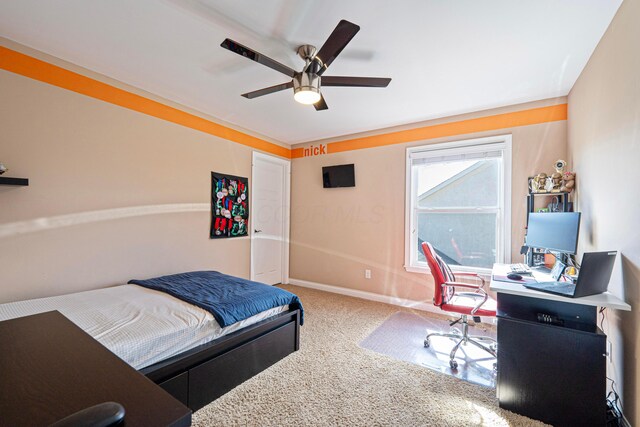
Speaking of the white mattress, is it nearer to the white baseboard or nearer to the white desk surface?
the white desk surface

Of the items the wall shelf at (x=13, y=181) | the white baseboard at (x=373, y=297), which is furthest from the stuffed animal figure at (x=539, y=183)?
the wall shelf at (x=13, y=181)

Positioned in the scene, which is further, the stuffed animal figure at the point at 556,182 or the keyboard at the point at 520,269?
the stuffed animal figure at the point at 556,182

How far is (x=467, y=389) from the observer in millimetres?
2061

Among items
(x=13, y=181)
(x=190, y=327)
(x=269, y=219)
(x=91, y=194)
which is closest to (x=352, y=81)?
(x=190, y=327)

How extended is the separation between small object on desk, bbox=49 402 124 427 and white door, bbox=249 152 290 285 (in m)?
3.75

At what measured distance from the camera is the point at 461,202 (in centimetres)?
354

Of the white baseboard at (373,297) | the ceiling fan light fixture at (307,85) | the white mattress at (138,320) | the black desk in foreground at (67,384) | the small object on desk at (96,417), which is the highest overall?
the ceiling fan light fixture at (307,85)

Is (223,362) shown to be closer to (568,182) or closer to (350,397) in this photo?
(350,397)

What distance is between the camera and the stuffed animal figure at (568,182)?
2564mm

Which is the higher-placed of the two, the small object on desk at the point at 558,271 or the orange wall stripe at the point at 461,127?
the orange wall stripe at the point at 461,127

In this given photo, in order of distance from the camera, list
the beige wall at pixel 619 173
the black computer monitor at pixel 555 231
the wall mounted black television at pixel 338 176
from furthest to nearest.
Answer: the wall mounted black television at pixel 338 176 < the black computer monitor at pixel 555 231 < the beige wall at pixel 619 173

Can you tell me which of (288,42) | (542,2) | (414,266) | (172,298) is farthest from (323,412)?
(542,2)

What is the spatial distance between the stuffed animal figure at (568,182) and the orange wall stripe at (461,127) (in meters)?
0.77

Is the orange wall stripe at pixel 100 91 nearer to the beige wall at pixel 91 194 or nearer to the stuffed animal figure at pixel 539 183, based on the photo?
the beige wall at pixel 91 194
